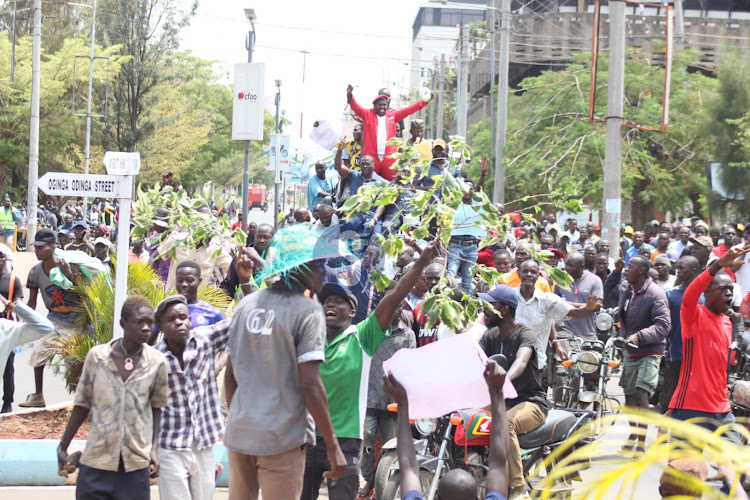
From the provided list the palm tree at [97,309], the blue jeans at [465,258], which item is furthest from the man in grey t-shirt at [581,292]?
the palm tree at [97,309]

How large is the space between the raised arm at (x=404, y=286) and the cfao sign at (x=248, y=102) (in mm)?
10966

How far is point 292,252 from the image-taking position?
4.41 metres

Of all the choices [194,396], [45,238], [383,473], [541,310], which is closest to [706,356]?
[541,310]

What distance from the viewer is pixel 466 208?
12992 mm

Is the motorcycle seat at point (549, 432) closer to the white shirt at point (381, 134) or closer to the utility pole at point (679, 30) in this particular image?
the white shirt at point (381, 134)

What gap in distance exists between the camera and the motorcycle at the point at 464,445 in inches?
238

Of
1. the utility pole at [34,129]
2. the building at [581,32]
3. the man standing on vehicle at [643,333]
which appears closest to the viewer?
the man standing on vehicle at [643,333]

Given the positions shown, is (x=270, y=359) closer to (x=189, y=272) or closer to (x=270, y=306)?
(x=270, y=306)

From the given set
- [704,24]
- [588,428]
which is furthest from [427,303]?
[704,24]

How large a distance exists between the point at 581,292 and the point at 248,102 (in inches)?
285

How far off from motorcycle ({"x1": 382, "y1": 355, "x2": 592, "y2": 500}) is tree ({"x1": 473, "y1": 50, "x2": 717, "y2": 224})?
2255 centimetres

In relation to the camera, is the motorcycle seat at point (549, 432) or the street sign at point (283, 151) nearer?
the motorcycle seat at point (549, 432)

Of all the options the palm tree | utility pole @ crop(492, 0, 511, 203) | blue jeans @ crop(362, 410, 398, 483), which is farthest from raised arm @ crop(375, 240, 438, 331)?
utility pole @ crop(492, 0, 511, 203)

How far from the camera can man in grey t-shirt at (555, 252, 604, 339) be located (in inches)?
421
